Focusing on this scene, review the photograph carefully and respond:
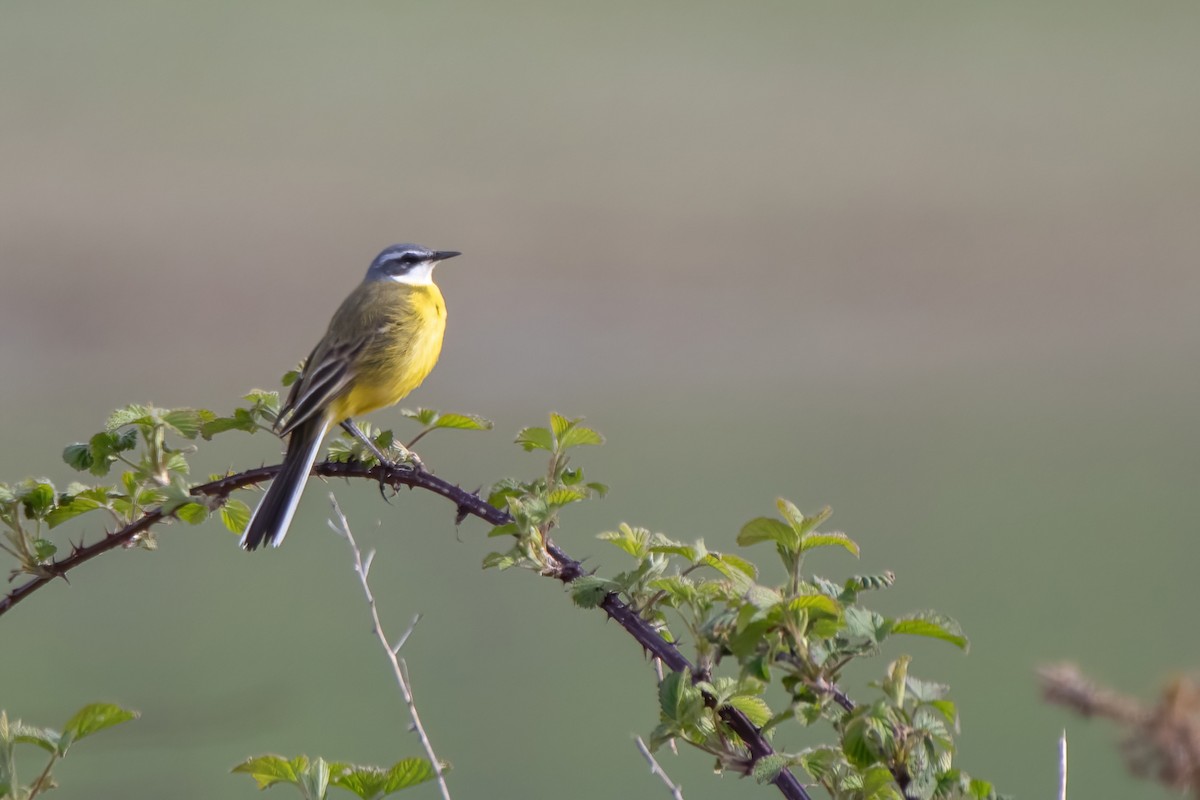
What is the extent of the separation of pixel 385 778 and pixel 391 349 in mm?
2370

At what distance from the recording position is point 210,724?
1.63 m

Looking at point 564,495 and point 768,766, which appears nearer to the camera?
point 768,766

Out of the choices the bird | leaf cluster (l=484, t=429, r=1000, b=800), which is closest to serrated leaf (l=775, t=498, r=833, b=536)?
leaf cluster (l=484, t=429, r=1000, b=800)

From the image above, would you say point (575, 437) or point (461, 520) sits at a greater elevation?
point (575, 437)

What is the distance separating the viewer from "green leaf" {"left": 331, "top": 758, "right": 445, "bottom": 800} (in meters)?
1.47

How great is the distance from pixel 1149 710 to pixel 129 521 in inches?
56.2

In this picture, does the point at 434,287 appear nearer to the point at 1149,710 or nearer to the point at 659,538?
the point at 659,538

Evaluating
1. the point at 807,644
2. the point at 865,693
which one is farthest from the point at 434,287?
the point at 865,693

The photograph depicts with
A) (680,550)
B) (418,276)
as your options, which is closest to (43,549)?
(680,550)

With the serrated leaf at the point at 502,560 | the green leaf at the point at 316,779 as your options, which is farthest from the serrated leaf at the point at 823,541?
the green leaf at the point at 316,779

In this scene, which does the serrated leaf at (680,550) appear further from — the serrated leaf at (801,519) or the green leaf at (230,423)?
the green leaf at (230,423)

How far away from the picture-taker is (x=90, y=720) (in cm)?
156

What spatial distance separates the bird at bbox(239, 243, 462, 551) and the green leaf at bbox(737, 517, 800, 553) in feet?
5.10

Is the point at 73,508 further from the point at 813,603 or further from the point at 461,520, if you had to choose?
the point at 813,603
